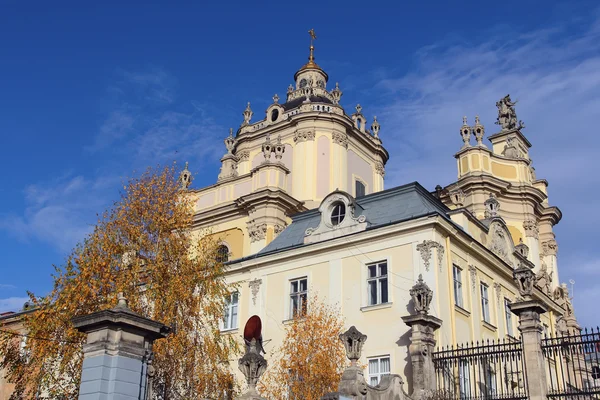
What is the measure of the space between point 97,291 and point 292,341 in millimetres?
7633

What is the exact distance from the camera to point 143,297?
76.7 feet

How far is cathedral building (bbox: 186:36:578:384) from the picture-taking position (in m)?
24.6

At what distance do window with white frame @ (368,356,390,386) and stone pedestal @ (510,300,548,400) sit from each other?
6452 mm

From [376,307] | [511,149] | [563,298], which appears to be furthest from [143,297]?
[511,149]

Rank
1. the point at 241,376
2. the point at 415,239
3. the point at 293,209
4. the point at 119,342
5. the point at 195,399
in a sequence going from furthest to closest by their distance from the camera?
the point at 293,209 < the point at 241,376 < the point at 415,239 < the point at 195,399 < the point at 119,342

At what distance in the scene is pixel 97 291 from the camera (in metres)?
21.8

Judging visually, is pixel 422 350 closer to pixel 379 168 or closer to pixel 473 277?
pixel 473 277

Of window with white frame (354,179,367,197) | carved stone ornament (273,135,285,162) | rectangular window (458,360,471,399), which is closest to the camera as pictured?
rectangular window (458,360,471,399)

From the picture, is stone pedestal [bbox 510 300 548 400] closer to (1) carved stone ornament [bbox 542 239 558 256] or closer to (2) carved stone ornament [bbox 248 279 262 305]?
(2) carved stone ornament [bbox 248 279 262 305]

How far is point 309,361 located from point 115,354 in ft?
39.3

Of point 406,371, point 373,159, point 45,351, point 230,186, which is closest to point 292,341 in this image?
point 406,371

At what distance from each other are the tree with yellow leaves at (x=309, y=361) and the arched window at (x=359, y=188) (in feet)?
61.4

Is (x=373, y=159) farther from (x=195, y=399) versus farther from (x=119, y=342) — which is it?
(x=119, y=342)

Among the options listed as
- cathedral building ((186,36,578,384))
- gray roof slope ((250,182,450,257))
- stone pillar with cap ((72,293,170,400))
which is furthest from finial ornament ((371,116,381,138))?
stone pillar with cap ((72,293,170,400))
